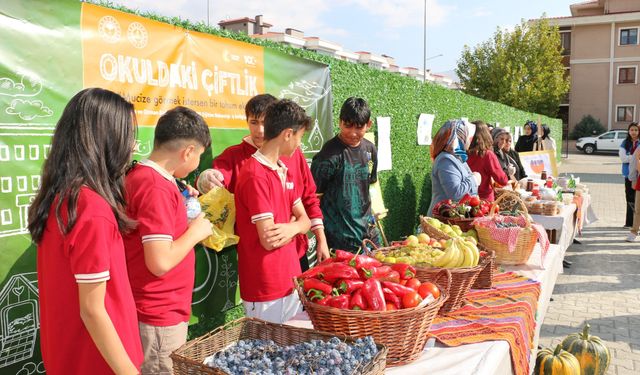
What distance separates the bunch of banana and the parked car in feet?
118

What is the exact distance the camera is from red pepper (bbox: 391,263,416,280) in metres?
2.41

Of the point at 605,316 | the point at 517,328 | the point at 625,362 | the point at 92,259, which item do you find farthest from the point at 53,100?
the point at 605,316

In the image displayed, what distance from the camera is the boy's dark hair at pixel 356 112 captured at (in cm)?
375

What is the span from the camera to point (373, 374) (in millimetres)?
1657

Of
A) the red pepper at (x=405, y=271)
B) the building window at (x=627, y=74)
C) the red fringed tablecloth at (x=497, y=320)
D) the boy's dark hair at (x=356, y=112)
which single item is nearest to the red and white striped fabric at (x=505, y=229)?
the red fringed tablecloth at (x=497, y=320)

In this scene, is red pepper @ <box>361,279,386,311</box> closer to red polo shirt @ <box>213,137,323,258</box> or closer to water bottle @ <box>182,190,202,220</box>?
water bottle @ <box>182,190,202,220</box>

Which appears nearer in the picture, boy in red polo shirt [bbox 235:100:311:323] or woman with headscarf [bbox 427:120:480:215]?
boy in red polo shirt [bbox 235:100:311:323]

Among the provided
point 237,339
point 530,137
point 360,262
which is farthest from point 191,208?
point 530,137

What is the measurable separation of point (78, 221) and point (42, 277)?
1.00 ft

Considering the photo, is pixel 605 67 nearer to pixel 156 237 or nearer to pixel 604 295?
pixel 604 295

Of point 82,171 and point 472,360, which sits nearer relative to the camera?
point 82,171

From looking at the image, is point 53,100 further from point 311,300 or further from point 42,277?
point 311,300

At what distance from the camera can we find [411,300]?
2.11 m

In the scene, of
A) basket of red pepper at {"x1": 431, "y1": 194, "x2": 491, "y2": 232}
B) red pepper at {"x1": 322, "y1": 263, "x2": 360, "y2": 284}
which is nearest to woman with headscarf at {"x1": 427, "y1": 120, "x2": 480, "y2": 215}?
basket of red pepper at {"x1": 431, "y1": 194, "x2": 491, "y2": 232}
